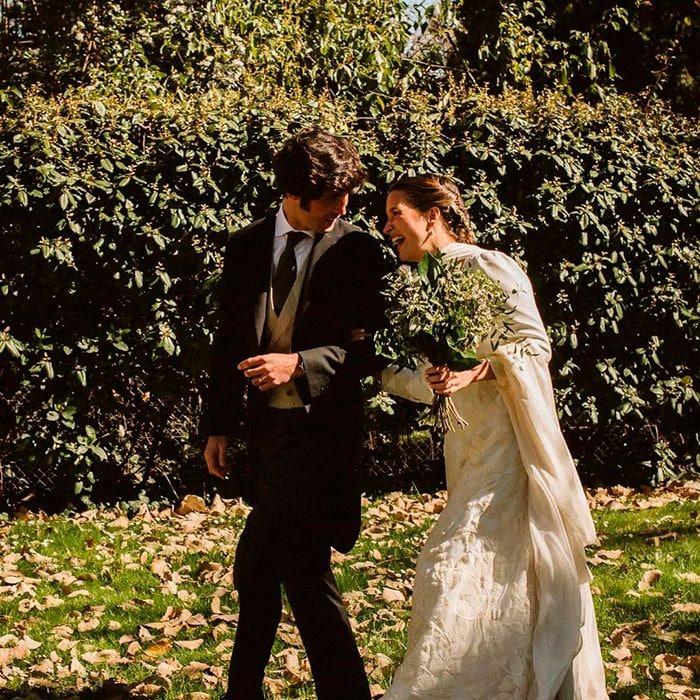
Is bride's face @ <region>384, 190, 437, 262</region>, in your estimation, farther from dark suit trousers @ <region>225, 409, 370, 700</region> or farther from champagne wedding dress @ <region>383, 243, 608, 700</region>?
dark suit trousers @ <region>225, 409, 370, 700</region>

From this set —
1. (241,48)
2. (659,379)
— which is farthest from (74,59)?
(659,379)

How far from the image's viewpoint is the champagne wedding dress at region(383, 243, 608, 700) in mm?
3453

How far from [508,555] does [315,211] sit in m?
1.33

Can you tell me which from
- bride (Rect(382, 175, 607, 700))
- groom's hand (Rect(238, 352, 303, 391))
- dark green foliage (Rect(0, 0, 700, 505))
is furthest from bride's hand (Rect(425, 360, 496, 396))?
dark green foliage (Rect(0, 0, 700, 505))

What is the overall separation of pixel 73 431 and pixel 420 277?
4.85 meters

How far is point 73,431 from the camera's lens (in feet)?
25.4

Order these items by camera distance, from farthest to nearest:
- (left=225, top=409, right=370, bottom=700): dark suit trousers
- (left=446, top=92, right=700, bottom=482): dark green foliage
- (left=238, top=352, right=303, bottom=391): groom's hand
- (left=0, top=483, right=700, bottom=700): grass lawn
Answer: (left=446, top=92, right=700, bottom=482): dark green foliage → (left=0, top=483, right=700, bottom=700): grass lawn → (left=225, top=409, right=370, bottom=700): dark suit trousers → (left=238, top=352, right=303, bottom=391): groom's hand

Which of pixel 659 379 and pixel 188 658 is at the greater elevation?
pixel 659 379

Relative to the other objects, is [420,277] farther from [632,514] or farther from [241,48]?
[241,48]

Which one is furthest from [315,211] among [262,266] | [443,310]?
[443,310]

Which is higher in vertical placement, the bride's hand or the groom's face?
the groom's face

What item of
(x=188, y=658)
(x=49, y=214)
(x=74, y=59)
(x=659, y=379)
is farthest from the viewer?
(x=74, y=59)

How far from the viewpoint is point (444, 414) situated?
3.65 metres

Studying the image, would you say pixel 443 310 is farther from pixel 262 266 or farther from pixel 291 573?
pixel 291 573
